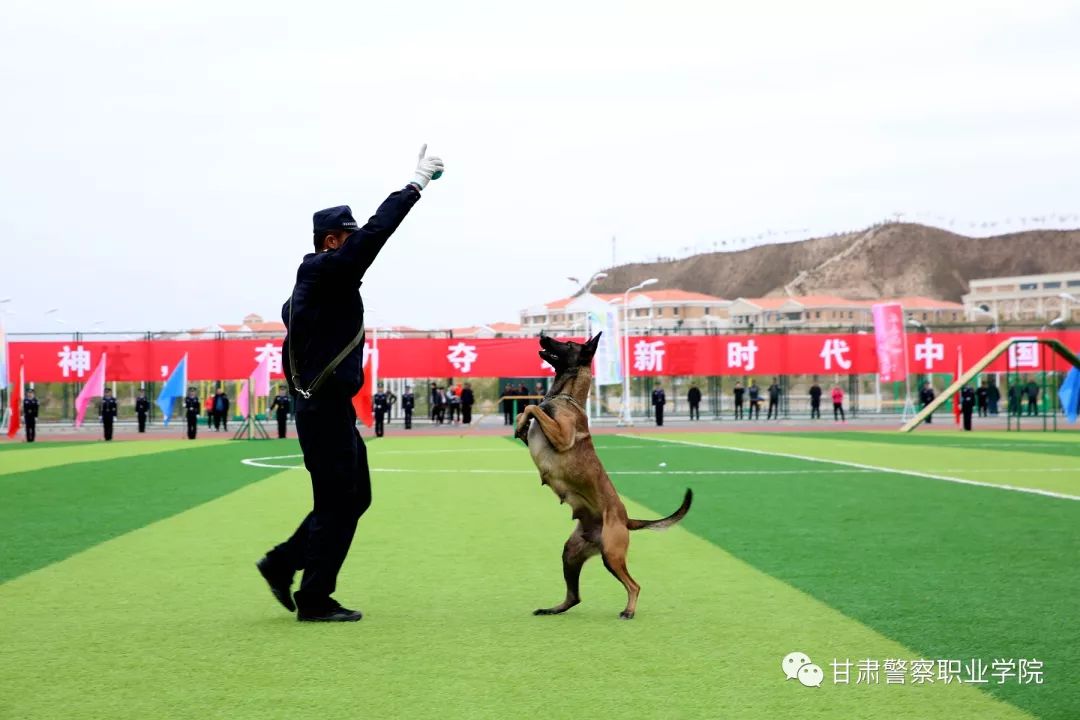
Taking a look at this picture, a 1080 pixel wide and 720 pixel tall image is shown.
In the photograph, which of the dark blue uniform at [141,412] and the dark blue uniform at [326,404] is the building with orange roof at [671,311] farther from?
the dark blue uniform at [326,404]

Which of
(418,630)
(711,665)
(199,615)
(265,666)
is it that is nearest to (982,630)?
(711,665)

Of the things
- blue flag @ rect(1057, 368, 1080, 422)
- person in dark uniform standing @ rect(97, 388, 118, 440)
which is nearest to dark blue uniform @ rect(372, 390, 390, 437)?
person in dark uniform standing @ rect(97, 388, 118, 440)

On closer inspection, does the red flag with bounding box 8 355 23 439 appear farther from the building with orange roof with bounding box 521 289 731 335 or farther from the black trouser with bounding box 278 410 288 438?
the building with orange roof with bounding box 521 289 731 335

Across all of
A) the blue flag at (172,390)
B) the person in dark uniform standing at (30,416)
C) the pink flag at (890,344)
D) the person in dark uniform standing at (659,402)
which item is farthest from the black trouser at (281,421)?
the pink flag at (890,344)

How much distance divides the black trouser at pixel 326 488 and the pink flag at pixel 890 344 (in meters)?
40.1

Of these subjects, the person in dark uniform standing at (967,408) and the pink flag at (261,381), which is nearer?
the person in dark uniform standing at (967,408)

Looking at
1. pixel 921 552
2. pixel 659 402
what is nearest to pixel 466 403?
pixel 659 402

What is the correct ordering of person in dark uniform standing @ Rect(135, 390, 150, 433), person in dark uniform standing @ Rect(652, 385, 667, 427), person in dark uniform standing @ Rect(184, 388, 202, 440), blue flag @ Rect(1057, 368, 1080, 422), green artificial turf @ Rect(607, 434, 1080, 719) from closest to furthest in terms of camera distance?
1. green artificial turf @ Rect(607, 434, 1080, 719)
2. person in dark uniform standing @ Rect(184, 388, 202, 440)
3. blue flag @ Rect(1057, 368, 1080, 422)
4. person in dark uniform standing @ Rect(135, 390, 150, 433)
5. person in dark uniform standing @ Rect(652, 385, 667, 427)

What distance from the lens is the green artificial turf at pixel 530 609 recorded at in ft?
17.3

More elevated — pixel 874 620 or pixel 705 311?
pixel 705 311

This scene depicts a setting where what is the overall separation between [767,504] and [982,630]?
7373 mm

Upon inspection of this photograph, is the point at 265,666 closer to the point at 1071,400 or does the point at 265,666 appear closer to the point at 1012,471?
the point at 1012,471

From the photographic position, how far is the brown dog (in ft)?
22.5

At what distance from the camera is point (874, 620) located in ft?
23.0
